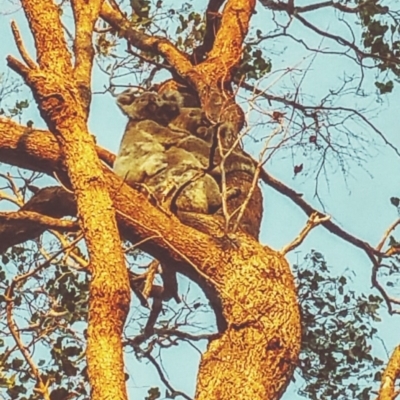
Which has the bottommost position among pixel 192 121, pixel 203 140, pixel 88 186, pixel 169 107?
pixel 88 186

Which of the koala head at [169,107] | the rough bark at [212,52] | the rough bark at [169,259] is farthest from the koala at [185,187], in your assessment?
the koala head at [169,107]

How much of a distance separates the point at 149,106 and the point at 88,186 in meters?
2.78

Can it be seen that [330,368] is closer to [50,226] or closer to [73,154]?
[50,226]

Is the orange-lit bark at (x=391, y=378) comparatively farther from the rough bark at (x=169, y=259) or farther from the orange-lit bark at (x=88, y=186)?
the orange-lit bark at (x=88, y=186)

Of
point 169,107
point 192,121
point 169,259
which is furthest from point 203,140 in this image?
point 169,259

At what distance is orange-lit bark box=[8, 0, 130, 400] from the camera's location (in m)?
3.15

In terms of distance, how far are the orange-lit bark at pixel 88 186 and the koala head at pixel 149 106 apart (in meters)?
1.64

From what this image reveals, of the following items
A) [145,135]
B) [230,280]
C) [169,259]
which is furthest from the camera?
[145,135]

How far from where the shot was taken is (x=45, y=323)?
5.45 metres

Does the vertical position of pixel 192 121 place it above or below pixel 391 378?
above

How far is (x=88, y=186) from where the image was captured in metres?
3.63

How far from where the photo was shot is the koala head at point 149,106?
6.29 metres

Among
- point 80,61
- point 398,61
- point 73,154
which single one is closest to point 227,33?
point 398,61

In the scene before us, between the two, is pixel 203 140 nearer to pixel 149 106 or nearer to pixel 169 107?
pixel 169 107
